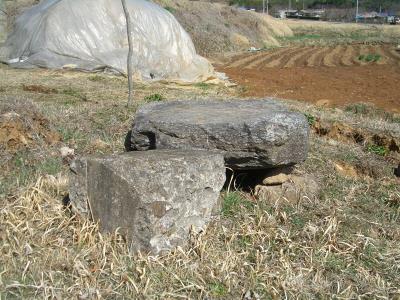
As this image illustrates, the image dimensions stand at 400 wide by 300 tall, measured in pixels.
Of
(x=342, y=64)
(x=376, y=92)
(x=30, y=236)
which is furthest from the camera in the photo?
(x=342, y=64)

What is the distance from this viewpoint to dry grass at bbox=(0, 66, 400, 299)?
11.1ft

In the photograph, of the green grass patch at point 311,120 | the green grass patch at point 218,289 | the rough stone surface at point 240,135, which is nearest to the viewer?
the green grass patch at point 218,289

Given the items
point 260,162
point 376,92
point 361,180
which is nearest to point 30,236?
point 260,162

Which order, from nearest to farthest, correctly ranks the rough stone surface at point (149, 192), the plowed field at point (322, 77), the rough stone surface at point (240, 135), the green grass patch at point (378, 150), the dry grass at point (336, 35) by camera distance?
the rough stone surface at point (149, 192) → the rough stone surface at point (240, 135) → the green grass patch at point (378, 150) → the plowed field at point (322, 77) → the dry grass at point (336, 35)

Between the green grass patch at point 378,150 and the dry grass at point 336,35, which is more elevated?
the green grass patch at point 378,150

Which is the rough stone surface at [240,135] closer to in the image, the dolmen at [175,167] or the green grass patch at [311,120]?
the dolmen at [175,167]

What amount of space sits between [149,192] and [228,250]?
0.69 m

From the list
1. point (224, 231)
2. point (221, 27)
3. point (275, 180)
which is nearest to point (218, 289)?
point (224, 231)

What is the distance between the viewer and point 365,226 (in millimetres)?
4410

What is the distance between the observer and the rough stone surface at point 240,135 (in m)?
4.22

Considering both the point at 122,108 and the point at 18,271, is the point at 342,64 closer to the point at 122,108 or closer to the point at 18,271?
the point at 122,108

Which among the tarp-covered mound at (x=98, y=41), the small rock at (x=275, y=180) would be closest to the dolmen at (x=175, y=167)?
the small rock at (x=275, y=180)

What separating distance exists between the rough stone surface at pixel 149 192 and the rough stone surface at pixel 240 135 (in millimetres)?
342

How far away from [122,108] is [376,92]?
23.4 feet
